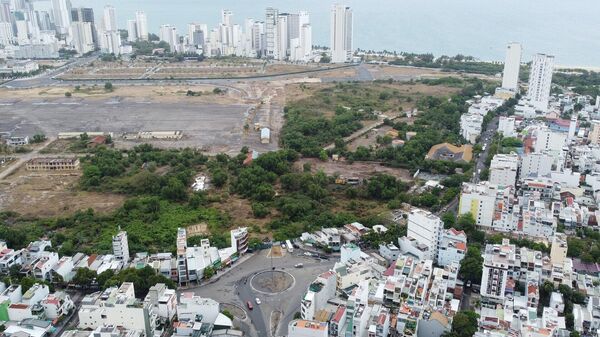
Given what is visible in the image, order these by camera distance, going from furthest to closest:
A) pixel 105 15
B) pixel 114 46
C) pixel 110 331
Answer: pixel 105 15 → pixel 114 46 → pixel 110 331

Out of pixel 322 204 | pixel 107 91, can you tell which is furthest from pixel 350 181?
pixel 107 91

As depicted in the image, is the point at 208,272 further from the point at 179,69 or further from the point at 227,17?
the point at 227,17

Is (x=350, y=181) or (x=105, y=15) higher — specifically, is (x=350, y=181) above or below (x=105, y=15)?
below

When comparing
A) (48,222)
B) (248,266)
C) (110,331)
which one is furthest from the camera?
(48,222)

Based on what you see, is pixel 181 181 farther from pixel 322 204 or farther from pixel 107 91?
pixel 107 91

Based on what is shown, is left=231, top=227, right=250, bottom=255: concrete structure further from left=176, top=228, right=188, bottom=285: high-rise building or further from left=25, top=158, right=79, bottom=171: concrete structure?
left=25, top=158, right=79, bottom=171: concrete structure

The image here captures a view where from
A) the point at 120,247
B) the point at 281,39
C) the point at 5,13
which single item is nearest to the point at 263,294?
the point at 120,247
